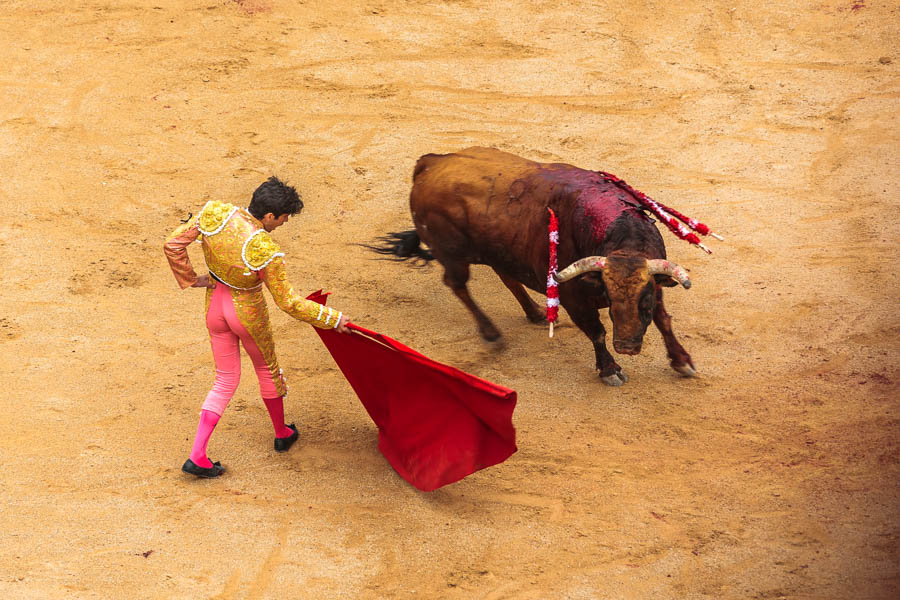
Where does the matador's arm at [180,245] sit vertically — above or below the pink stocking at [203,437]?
above

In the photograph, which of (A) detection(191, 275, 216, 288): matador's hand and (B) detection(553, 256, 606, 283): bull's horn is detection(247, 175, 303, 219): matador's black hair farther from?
(B) detection(553, 256, 606, 283): bull's horn

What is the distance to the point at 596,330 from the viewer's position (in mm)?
5469

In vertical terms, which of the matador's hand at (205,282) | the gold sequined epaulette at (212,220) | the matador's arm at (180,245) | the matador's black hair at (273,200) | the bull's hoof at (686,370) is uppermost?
the matador's black hair at (273,200)

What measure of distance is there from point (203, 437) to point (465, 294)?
7.28ft

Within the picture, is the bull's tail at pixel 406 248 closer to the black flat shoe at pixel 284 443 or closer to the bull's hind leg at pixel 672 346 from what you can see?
the bull's hind leg at pixel 672 346

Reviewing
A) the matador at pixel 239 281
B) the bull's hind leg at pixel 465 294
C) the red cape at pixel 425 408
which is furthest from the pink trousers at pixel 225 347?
the bull's hind leg at pixel 465 294

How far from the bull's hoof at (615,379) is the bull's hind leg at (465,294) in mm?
844

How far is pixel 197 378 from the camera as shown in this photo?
5.56m

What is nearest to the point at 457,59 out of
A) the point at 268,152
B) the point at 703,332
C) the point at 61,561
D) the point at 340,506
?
the point at 268,152

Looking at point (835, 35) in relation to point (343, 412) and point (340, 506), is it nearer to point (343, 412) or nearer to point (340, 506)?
point (343, 412)

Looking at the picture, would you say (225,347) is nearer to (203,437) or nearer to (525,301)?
(203,437)

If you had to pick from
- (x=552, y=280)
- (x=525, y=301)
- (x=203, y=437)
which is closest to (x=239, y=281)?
(x=203, y=437)

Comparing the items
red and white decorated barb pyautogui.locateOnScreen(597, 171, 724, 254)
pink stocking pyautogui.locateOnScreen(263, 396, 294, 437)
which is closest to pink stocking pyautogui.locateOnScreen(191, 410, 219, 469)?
pink stocking pyautogui.locateOnScreen(263, 396, 294, 437)

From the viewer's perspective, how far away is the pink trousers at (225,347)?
4.28 meters
